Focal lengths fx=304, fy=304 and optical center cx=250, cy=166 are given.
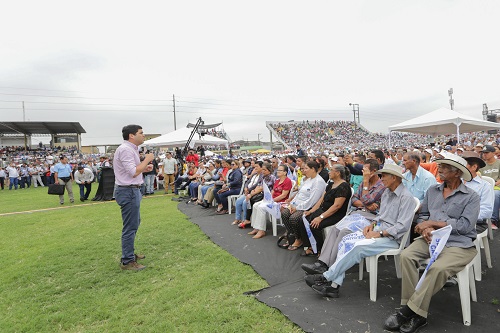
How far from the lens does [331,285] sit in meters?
3.17

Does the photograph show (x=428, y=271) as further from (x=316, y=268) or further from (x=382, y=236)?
(x=316, y=268)

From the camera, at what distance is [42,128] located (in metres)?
33.8

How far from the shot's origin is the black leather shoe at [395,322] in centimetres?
251

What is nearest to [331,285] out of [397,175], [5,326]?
[397,175]

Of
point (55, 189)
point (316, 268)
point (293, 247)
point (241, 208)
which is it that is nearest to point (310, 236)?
point (293, 247)

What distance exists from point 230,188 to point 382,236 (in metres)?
4.95

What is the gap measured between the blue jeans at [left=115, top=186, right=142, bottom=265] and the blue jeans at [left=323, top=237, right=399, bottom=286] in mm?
2594

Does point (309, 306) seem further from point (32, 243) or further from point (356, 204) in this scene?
point (32, 243)

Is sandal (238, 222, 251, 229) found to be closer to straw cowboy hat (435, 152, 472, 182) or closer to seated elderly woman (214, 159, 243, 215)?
seated elderly woman (214, 159, 243, 215)

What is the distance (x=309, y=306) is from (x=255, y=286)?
30.6 inches

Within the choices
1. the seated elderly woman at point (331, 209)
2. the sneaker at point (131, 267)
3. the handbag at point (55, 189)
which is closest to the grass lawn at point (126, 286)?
the sneaker at point (131, 267)

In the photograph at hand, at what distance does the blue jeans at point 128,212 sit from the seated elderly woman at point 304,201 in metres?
2.27

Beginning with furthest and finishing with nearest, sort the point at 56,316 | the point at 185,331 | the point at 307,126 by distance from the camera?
the point at 307,126, the point at 56,316, the point at 185,331

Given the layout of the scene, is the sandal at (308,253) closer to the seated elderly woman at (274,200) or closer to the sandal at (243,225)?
the seated elderly woman at (274,200)
